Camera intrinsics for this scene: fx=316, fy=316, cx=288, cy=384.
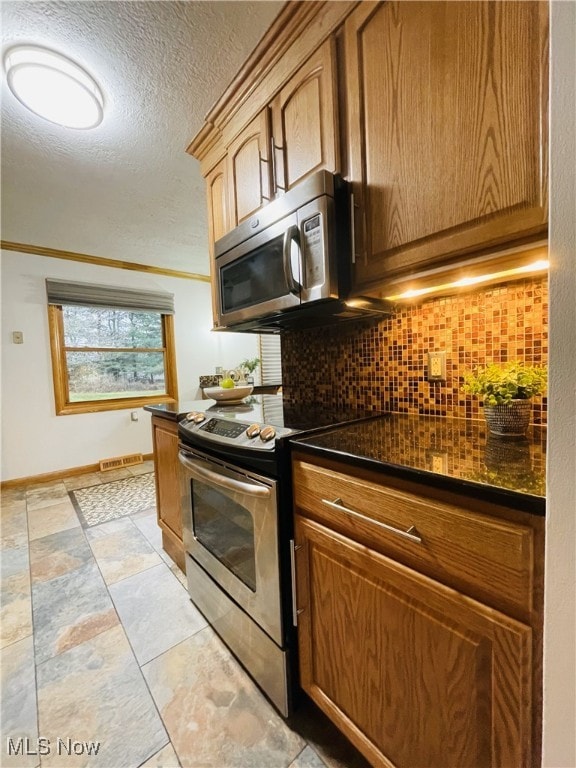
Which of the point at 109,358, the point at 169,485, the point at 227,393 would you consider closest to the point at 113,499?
the point at 169,485

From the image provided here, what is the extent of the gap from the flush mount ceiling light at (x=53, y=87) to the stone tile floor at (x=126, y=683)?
7.98 ft

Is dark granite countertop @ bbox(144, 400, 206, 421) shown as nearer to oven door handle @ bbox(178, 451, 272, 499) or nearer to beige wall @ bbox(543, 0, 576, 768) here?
oven door handle @ bbox(178, 451, 272, 499)

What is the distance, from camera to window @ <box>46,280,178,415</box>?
3.42 m

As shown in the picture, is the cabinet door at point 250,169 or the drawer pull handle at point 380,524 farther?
the cabinet door at point 250,169

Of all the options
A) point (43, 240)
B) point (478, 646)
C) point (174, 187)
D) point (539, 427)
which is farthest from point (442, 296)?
point (43, 240)

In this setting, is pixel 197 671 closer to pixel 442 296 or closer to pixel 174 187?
pixel 442 296

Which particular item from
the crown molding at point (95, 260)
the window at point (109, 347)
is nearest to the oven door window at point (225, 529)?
the window at point (109, 347)

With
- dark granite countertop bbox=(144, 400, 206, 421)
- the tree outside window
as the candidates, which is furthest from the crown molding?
dark granite countertop bbox=(144, 400, 206, 421)

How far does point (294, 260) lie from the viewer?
1077mm

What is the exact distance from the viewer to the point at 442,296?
1.19 metres

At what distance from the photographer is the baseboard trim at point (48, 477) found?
316 cm

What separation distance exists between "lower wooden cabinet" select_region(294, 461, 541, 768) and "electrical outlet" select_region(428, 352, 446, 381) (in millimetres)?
646

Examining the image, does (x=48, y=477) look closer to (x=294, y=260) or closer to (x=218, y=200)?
(x=218, y=200)

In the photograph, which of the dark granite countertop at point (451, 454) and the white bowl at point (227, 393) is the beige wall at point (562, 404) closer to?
the dark granite countertop at point (451, 454)
